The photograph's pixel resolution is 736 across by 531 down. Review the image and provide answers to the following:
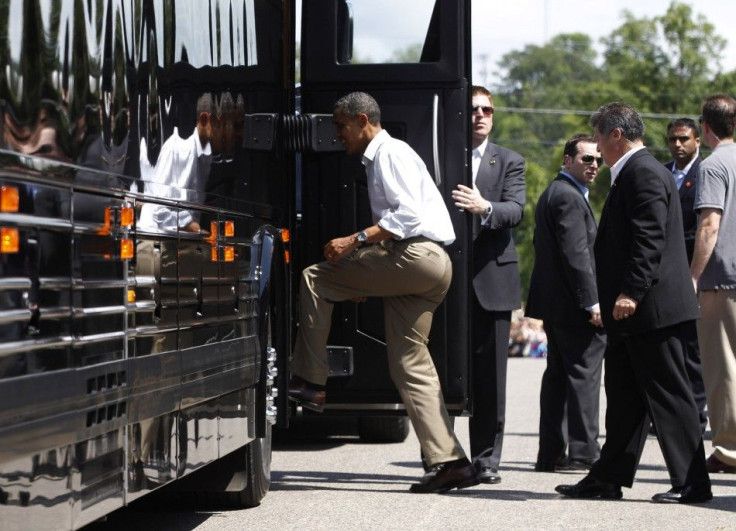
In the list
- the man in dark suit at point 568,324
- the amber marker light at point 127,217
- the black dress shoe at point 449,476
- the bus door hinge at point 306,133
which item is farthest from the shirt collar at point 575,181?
the amber marker light at point 127,217

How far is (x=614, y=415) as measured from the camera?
7.40m

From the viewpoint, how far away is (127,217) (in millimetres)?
4781

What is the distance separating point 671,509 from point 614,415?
0.56 metres

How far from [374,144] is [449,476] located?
1.66 metres

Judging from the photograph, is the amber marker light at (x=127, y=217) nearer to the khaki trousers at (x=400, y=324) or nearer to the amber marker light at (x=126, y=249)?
the amber marker light at (x=126, y=249)

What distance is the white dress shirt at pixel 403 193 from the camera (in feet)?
23.8

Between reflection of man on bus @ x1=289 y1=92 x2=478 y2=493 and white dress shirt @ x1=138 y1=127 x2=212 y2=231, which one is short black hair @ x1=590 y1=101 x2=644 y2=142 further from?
white dress shirt @ x1=138 y1=127 x2=212 y2=231

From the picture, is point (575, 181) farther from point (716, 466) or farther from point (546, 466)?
point (716, 466)

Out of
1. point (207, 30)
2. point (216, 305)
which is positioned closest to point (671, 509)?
point (216, 305)

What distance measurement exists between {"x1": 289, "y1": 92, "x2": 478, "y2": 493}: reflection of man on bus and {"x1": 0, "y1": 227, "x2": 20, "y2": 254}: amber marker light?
11.7 feet

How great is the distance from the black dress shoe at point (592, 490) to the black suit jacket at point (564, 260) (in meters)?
1.62

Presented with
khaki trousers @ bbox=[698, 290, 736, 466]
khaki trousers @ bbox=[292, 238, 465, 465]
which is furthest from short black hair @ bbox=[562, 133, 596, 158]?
khaki trousers @ bbox=[292, 238, 465, 465]

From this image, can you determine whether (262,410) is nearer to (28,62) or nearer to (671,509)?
(671,509)

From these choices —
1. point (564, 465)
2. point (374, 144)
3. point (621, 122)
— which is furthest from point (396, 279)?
point (564, 465)
